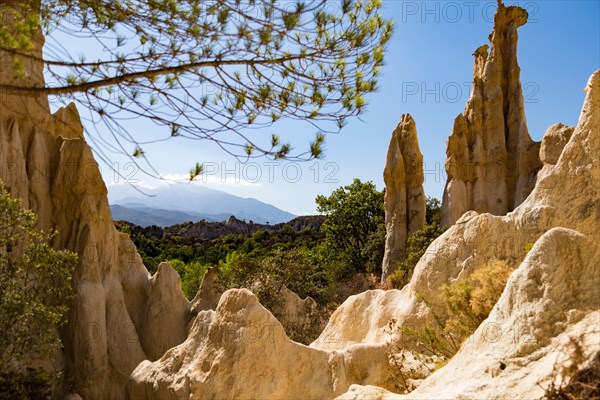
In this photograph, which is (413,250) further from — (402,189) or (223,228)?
(223,228)

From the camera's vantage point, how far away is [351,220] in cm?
3662

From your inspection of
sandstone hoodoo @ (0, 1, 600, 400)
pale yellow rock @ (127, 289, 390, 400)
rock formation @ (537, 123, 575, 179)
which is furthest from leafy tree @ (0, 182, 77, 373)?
rock formation @ (537, 123, 575, 179)

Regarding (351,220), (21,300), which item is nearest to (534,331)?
(21,300)

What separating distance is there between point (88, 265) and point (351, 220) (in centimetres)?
2338

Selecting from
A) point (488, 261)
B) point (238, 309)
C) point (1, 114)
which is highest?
point (1, 114)

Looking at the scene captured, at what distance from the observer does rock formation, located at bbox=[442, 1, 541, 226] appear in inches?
1070

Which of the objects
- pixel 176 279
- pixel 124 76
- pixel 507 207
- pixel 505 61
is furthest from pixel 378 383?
pixel 505 61

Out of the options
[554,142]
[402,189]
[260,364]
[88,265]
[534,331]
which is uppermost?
[554,142]

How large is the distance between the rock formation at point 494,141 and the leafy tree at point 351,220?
857cm

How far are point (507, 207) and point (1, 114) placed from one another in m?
22.5

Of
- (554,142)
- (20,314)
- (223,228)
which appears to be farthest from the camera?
(223,228)

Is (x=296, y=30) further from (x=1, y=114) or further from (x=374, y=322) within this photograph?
→ (x=1, y=114)

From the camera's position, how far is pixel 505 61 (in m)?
29.5

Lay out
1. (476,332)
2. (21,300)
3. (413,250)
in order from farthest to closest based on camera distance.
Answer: (413,250) → (21,300) → (476,332)
